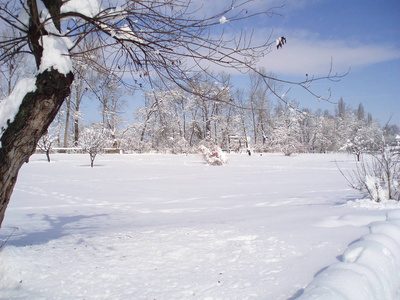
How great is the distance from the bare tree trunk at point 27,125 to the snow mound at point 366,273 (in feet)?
6.89

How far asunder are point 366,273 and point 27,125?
8.42 feet

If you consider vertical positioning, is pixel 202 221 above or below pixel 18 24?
below

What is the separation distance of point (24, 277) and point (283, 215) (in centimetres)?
313

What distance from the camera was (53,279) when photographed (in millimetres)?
2139

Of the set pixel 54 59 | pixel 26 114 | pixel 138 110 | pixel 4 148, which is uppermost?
pixel 138 110

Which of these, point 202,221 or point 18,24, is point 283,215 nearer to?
point 202,221

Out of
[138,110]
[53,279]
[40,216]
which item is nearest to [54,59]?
[53,279]

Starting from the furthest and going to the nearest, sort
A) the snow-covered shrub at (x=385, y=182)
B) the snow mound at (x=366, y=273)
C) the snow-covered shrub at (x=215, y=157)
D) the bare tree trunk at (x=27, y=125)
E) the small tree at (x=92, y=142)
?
the snow-covered shrub at (x=215, y=157) < the small tree at (x=92, y=142) < the snow-covered shrub at (x=385, y=182) < the bare tree trunk at (x=27, y=125) < the snow mound at (x=366, y=273)

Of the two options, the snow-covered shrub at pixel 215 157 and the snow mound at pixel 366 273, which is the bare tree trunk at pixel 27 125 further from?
the snow-covered shrub at pixel 215 157

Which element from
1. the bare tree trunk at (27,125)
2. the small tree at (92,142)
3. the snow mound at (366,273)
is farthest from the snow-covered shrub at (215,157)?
the bare tree trunk at (27,125)

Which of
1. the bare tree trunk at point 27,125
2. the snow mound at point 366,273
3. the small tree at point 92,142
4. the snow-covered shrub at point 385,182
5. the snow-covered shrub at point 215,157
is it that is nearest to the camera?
the snow mound at point 366,273

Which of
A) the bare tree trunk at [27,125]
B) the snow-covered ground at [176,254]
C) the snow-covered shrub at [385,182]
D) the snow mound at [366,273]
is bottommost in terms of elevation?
the snow-covered ground at [176,254]

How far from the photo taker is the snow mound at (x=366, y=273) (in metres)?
1.63

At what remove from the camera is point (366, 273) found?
1.86 m
